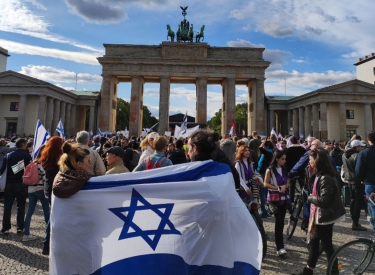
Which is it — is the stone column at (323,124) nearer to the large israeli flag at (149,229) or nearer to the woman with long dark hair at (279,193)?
the woman with long dark hair at (279,193)

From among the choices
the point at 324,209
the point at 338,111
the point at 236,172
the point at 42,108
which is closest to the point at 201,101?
the point at 338,111

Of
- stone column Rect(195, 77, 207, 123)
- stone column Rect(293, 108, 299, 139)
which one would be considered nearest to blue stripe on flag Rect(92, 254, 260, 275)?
stone column Rect(195, 77, 207, 123)

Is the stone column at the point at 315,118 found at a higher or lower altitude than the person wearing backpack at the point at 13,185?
higher

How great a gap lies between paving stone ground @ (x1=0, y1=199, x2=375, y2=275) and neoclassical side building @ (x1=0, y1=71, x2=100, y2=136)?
42721mm

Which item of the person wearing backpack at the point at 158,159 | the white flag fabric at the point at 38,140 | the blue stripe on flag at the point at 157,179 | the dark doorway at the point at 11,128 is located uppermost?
the dark doorway at the point at 11,128

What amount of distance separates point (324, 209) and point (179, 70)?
47063 millimetres

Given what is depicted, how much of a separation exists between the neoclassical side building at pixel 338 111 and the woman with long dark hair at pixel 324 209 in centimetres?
4077

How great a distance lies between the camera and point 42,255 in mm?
6141

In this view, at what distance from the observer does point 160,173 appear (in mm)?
3314

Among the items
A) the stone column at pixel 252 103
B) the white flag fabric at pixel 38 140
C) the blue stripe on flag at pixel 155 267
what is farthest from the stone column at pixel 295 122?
the blue stripe on flag at pixel 155 267

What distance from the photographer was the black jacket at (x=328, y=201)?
4.59 meters

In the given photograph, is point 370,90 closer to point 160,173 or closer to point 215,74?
point 215,74

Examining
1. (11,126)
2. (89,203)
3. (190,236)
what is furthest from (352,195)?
(11,126)

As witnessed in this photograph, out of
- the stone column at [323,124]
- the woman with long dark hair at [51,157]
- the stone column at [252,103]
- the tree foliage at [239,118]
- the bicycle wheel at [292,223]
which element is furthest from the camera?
the tree foliage at [239,118]
